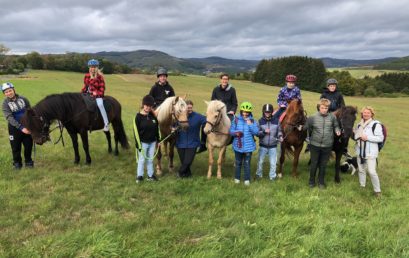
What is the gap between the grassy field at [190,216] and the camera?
4551 mm

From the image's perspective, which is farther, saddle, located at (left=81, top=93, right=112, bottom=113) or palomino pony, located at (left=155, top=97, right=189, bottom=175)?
saddle, located at (left=81, top=93, right=112, bottom=113)

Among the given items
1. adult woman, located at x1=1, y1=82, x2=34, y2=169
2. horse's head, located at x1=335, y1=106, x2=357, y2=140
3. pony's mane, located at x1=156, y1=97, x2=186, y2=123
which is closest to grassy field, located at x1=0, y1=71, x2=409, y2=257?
adult woman, located at x1=1, y1=82, x2=34, y2=169

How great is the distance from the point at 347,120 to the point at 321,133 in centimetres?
65

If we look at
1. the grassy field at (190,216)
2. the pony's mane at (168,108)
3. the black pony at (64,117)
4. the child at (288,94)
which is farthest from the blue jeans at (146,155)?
the child at (288,94)

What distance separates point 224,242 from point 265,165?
503 cm

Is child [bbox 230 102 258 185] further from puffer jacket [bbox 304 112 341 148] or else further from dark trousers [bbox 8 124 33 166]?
dark trousers [bbox 8 124 33 166]

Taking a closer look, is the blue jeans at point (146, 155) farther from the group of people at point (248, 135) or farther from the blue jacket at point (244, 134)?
the blue jacket at point (244, 134)

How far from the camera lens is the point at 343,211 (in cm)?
600

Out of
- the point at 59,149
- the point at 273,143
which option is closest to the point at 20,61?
the point at 59,149

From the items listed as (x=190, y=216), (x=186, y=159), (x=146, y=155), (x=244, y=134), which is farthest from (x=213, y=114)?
(x=190, y=216)

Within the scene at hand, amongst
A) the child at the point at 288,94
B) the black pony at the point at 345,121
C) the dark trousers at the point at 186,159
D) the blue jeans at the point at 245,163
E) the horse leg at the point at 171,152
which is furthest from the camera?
the child at the point at 288,94

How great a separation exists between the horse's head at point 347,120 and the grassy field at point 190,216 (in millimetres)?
1266

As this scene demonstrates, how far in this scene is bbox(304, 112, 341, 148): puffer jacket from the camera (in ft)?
23.4

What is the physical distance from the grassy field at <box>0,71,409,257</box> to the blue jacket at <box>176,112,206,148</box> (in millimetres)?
817
